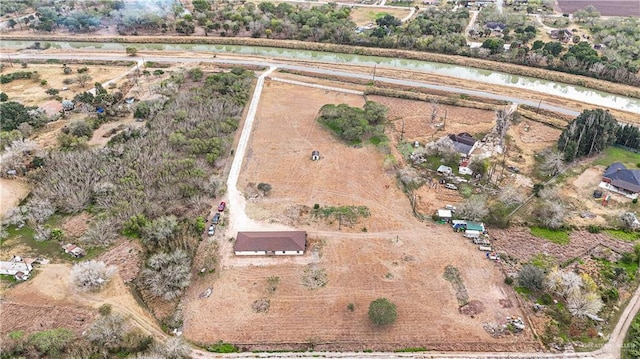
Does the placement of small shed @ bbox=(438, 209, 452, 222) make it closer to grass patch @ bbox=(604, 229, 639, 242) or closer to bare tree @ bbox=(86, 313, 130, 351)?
grass patch @ bbox=(604, 229, 639, 242)

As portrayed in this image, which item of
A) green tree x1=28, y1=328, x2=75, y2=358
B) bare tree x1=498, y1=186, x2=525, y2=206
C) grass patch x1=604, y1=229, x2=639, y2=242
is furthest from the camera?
bare tree x1=498, y1=186, x2=525, y2=206

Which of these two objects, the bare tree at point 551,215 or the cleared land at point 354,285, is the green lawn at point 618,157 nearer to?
the bare tree at point 551,215

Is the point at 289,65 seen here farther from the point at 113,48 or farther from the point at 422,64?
the point at 113,48

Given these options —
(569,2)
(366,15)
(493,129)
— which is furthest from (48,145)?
(569,2)

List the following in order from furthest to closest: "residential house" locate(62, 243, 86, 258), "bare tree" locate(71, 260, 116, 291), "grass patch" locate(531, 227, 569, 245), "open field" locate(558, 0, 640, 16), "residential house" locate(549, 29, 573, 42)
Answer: "open field" locate(558, 0, 640, 16) → "residential house" locate(549, 29, 573, 42) → "grass patch" locate(531, 227, 569, 245) → "residential house" locate(62, 243, 86, 258) → "bare tree" locate(71, 260, 116, 291)

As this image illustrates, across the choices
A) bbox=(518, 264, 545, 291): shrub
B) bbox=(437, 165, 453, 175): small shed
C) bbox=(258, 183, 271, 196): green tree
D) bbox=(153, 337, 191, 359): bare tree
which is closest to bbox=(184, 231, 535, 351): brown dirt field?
bbox=(518, 264, 545, 291): shrub

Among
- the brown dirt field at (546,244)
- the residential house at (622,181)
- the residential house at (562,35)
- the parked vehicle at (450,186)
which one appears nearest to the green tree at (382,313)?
the brown dirt field at (546,244)

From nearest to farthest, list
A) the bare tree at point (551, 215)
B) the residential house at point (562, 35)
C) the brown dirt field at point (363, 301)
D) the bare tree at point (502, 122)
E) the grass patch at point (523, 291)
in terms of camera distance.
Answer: the brown dirt field at point (363, 301), the grass patch at point (523, 291), the bare tree at point (551, 215), the bare tree at point (502, 122), the residential house at point (562, 35)
